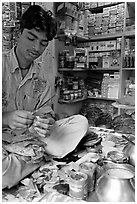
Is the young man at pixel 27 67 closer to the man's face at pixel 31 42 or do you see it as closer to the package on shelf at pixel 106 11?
the man's face at pixel 31 42

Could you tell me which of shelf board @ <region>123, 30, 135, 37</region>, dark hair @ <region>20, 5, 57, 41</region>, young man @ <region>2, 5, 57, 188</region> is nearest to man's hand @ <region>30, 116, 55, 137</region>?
young man @ <region>2, 5, 57, 188</region>

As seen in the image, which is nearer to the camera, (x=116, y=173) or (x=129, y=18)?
(x=116, y=173)

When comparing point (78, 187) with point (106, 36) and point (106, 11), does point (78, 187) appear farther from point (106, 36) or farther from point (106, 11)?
point (106, 11)

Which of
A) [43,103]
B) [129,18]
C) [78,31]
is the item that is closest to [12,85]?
[43,103]

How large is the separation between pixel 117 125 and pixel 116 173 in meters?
0.82

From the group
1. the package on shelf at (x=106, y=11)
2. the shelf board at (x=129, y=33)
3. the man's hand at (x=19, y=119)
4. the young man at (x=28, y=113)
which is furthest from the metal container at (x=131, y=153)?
the package on shelf at (x=106, y=11)

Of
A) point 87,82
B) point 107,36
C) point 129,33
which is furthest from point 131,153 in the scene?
point 87,82

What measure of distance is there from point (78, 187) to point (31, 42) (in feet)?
2.49

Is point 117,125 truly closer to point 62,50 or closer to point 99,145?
point 99,145

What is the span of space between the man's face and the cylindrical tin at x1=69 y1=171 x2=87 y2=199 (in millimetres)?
692

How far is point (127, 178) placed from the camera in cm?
58

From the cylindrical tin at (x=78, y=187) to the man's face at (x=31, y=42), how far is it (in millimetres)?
692

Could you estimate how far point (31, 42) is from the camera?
1044 mm

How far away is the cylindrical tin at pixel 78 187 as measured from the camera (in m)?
0.65
